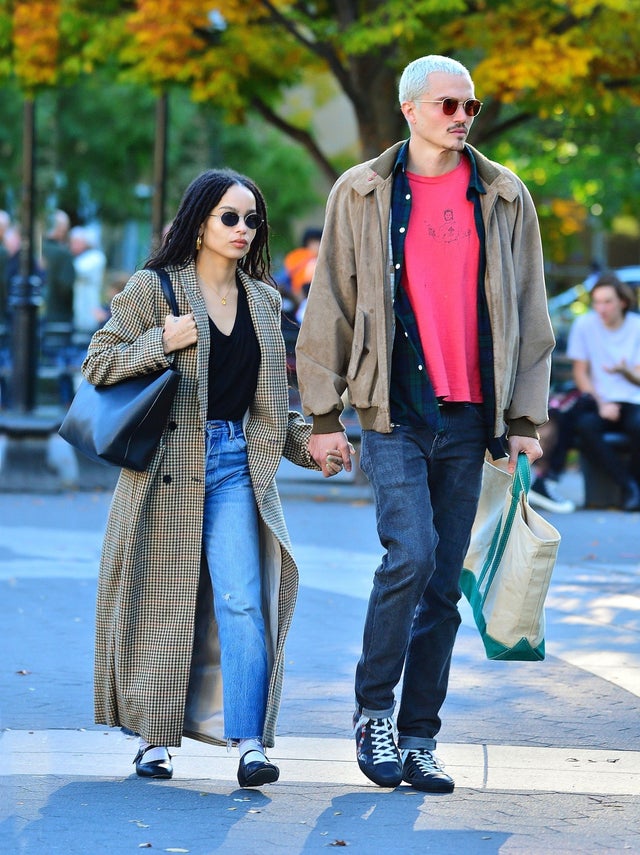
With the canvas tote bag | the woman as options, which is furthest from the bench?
the woman

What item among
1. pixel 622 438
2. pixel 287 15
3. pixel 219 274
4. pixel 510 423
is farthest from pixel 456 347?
pixel 287 15

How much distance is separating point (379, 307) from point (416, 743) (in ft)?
4.22

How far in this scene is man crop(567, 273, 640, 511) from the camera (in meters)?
11.7

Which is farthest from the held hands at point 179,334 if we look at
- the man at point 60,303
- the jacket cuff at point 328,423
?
the man at point 60,303

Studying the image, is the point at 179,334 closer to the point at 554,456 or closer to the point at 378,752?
the point at 378,752

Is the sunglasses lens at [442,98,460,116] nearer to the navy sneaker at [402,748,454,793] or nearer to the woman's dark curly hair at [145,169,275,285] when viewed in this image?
the woman's dark curly hair at [145,169,275,285]

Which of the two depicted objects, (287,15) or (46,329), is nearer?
(287,15)

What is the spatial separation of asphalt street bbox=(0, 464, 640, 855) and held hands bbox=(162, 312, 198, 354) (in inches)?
50.3

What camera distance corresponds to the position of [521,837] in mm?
4203

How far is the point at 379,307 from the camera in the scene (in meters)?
4.60

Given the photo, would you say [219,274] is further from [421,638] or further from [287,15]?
[287,15]

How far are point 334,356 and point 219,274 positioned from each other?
0.50m

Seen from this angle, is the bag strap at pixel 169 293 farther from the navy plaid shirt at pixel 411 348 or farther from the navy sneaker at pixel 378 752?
the navy sneaker at pixel 378 752

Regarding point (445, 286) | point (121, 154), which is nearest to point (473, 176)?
point (445, 286)
